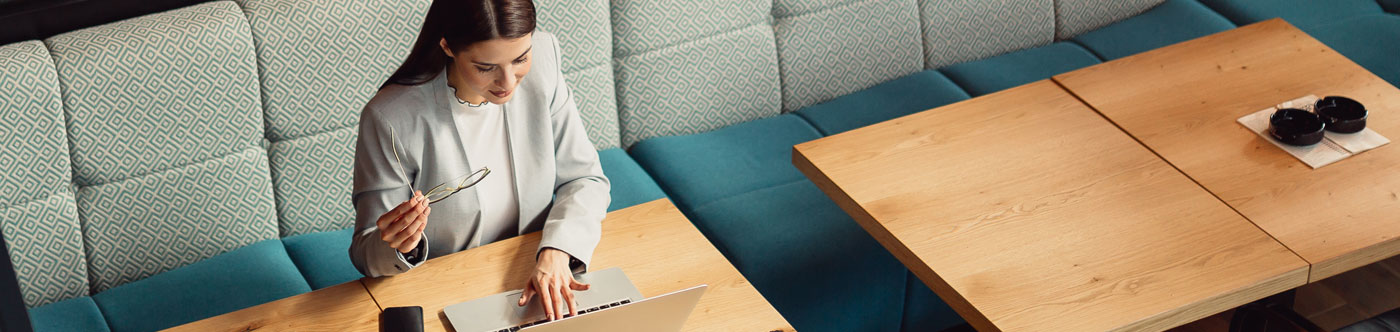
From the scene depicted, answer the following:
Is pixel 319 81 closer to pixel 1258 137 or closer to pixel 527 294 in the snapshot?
pixel 527 294

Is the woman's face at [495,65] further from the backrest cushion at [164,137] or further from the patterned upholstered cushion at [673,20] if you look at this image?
the patterned upholstered cushion at [673,20]

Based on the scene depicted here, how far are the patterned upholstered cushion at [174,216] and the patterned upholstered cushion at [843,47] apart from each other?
51.9 inches

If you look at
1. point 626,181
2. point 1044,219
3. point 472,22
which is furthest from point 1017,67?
point 472,22

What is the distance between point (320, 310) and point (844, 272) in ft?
4.05

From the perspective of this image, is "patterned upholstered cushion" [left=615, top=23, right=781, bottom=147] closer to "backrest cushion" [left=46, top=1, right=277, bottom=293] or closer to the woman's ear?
"backrest cushion" [left=46, top=1, right=277, bottom=293]

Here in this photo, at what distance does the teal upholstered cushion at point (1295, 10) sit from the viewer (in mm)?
3523

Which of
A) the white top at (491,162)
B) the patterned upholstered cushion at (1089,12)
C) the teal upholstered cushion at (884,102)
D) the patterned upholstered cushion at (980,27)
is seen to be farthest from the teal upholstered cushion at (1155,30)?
the white top at (491,162)

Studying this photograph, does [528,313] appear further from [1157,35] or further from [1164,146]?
[1157,35]

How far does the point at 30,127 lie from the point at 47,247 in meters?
0.25

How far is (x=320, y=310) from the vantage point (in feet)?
5.87

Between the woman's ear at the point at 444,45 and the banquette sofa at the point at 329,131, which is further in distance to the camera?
the banquette sofa at the point at 329,131

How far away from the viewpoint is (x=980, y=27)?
11.1ft

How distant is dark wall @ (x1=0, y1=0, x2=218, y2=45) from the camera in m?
2.39

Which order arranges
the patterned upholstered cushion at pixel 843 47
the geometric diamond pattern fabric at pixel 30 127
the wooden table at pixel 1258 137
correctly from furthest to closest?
1. the patterned upholstered cushion at pixel 843 47
2. the geometric diamond pattern fabric at pixel 30 127
3. the wooden table at pixel 1258 137
